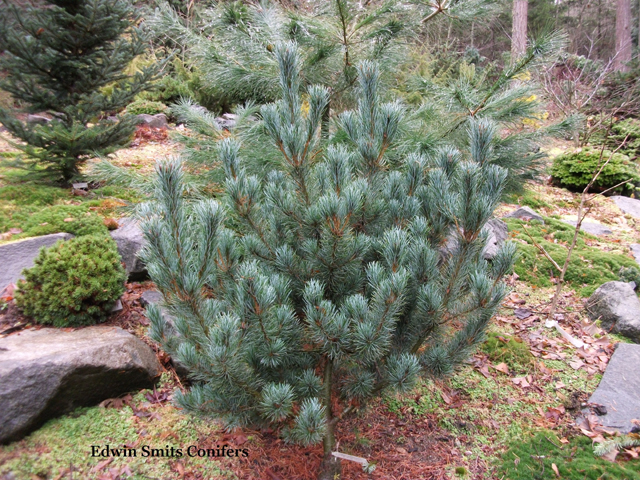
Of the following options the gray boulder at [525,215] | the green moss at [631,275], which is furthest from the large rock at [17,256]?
the gray boulder at [525,215]

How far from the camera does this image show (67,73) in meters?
5.18

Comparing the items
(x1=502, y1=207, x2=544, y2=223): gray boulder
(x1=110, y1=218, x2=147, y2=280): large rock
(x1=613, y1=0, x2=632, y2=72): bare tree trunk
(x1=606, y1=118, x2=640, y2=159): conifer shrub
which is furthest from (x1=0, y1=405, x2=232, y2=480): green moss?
(x1=613, y1=0, x2=632, y2=72): bare tree trunk

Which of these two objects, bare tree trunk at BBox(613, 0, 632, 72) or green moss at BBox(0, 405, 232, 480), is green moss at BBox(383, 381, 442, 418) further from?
bare tree trunk at BBox(613, 0, 632, 72)

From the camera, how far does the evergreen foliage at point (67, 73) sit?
4727mm

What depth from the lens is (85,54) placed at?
17.3ft

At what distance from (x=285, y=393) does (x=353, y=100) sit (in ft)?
9.51

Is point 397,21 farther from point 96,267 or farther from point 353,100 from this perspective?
point 96,267

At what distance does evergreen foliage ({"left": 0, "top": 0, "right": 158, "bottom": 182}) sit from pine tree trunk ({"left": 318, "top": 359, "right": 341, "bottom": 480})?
4152mm

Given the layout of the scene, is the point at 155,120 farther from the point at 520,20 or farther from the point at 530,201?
the point at 520,20

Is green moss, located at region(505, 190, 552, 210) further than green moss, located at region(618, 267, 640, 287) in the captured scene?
Yes

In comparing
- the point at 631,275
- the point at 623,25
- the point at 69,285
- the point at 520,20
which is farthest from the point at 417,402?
the point at 623,25

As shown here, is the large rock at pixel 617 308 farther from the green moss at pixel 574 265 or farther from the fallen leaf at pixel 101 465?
the fallen leaf at pixel 101 465

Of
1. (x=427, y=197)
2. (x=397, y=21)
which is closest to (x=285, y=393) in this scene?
(x=427, y=197)

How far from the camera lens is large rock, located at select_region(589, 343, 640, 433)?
10.1ft
